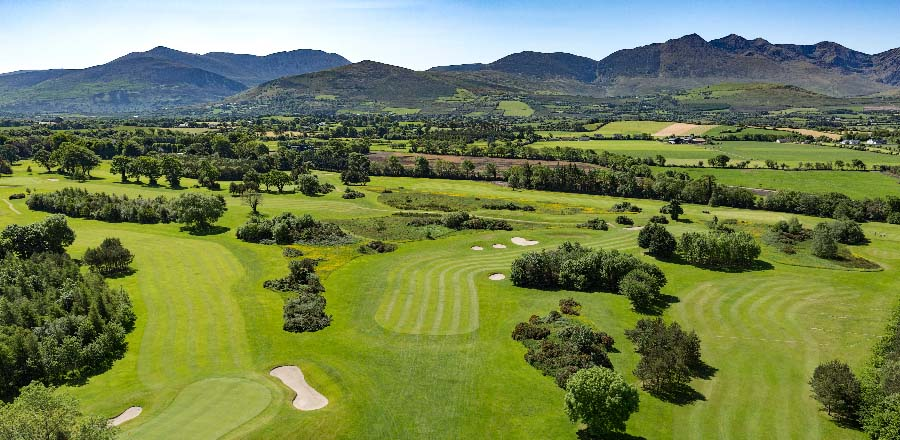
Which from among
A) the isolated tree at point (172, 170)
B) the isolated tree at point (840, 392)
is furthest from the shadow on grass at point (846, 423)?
the isolated tree at point (172, 170)

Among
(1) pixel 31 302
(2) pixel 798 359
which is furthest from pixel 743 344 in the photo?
(1) pixel 31 302

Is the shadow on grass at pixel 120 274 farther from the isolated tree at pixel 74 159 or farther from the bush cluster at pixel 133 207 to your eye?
the isolated tree at pixel 74 159

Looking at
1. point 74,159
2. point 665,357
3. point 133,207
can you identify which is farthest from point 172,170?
point 665,357

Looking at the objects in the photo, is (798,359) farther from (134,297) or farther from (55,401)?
(134,297)

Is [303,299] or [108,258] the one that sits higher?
[108,258]

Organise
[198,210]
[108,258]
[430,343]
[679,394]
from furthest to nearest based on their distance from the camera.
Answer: [198,210], [108,258], [430,343], [679,394]

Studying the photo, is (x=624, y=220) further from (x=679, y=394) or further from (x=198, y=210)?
(x=198, y=210)

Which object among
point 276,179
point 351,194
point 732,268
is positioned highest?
point 276,179

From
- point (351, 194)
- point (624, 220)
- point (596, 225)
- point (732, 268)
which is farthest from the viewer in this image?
point (351, 194)
